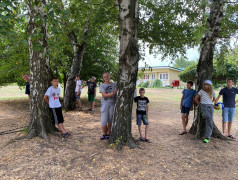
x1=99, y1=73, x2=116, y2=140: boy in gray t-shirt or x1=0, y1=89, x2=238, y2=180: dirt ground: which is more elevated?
x1=99, y1=73, x2=116, y2=140: boy in gray t-shirt

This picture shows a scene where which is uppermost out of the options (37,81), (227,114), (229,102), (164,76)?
(164,76)

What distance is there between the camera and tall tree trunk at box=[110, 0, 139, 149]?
4316 millimetres

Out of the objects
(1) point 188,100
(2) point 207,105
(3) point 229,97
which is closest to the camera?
(2) point 207,105

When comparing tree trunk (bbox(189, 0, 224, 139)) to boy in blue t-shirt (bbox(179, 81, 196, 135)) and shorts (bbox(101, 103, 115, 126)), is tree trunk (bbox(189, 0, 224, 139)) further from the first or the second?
shorts (bbox(101, 103, 115, 126))

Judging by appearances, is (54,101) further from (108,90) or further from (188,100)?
(188,100)

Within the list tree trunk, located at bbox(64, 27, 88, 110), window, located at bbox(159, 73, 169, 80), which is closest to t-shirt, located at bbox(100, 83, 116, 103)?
tree trunk, located at bbox(64, 27, 88, 110)

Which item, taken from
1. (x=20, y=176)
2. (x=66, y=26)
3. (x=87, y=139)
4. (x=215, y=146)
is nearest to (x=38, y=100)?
(x=87, y=139)

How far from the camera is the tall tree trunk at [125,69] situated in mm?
4316

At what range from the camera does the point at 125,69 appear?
4.34 metres

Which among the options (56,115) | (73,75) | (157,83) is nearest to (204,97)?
(56,115)

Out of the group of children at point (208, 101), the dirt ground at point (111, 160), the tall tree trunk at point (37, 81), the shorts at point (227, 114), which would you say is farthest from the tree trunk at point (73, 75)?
the shorts at point (227, 114)

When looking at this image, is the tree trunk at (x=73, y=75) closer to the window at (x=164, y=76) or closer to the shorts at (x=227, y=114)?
the shorts at (x=227, y=114)

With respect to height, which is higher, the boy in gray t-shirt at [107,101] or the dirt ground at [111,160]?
the boy in gray t-shirt at [107,101]

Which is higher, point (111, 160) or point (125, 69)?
point (125, 69)
